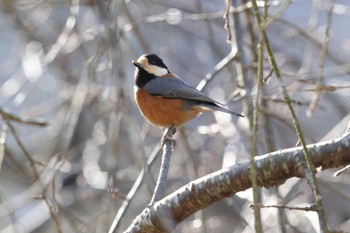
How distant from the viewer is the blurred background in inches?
173

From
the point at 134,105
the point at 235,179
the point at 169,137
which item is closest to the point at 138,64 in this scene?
the point at 169,137

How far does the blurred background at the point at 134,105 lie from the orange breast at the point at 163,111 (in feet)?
Answer: 0.42

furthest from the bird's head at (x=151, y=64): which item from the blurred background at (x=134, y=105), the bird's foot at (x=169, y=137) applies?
the bird's foot at (x=169, y=137)

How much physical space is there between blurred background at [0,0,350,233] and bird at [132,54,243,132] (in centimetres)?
12

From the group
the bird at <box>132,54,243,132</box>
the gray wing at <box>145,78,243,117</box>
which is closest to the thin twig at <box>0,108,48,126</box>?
the bird at <box>132,54,243,132</box>

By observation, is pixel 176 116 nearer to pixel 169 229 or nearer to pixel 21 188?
pixel 169 229

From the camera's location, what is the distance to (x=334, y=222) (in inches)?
233

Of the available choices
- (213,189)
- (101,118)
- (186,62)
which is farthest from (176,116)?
(186,62)

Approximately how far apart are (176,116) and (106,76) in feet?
5.95

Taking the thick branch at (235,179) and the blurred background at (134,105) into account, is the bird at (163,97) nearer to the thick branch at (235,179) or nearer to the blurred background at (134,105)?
the blurred background at (134,105)

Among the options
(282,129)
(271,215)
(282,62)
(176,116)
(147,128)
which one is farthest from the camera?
(282,129)

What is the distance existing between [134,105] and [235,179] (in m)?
3.69

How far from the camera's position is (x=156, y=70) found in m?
4.73

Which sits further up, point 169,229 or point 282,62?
point 282,62
